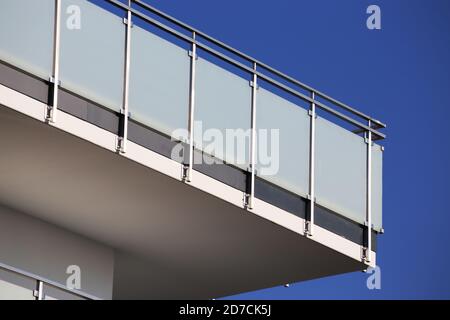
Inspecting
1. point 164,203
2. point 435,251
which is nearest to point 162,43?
point 164,203

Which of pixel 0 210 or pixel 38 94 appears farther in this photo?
pixel 0 210

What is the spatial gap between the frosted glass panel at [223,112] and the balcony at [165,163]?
2 cm

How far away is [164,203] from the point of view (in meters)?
20.4

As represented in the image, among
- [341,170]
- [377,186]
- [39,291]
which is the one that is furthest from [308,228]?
[39,291]

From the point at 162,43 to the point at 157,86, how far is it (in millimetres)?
516

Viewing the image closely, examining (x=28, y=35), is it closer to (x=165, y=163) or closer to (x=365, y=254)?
(x=165, y=163)

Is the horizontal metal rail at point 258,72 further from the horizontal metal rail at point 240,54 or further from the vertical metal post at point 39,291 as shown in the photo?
the vertical metal post at point 39,291

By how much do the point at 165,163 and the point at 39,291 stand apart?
2295mm

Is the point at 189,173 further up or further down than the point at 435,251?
further down

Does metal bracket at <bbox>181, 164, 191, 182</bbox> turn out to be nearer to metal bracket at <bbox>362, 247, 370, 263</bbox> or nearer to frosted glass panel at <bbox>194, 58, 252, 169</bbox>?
frosted glass panel at <bbox>194, 58, 252, 169</bbox>

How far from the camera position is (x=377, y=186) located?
22.7m

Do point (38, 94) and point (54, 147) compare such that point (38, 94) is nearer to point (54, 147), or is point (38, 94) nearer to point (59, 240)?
point (54, 147)

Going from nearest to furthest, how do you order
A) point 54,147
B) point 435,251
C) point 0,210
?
1. point 54,147
2. point 0,210
3. point 435,251
